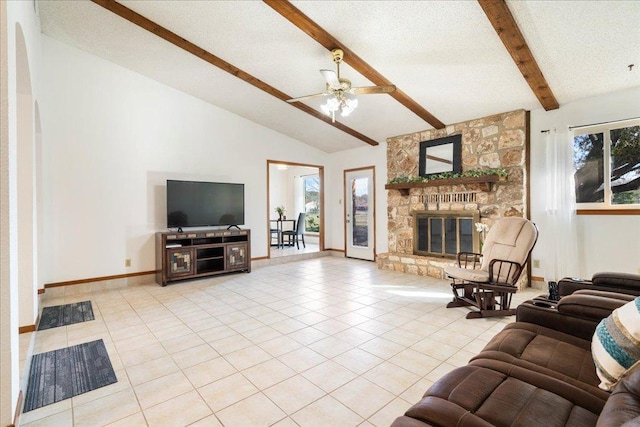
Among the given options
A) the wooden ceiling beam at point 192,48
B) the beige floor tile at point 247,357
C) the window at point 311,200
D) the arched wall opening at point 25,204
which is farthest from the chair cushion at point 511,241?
the window at point 311,200

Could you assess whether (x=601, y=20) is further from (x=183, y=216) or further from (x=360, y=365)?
(x=183, y=216)

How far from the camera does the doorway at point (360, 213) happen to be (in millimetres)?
6746

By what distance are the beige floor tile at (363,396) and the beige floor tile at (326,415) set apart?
4 centimetres

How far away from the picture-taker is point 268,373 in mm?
2223

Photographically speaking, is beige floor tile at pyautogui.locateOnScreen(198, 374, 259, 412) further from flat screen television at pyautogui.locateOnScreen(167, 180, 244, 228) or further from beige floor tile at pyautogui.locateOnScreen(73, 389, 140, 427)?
flat screen television at pyautogui.locateOnScreen(167, 180, 244, 228)

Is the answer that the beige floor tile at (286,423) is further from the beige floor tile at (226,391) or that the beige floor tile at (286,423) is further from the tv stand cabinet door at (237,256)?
the tv stand cabinet door at (237,256)

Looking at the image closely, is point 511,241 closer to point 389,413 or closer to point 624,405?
point 389,413

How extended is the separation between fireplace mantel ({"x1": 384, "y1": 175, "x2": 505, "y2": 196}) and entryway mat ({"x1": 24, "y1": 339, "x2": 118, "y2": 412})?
4.89m

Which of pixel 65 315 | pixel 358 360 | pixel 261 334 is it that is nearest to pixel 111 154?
pixel 65 315

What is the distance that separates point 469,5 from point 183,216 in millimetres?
4721

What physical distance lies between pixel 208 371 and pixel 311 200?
804cm

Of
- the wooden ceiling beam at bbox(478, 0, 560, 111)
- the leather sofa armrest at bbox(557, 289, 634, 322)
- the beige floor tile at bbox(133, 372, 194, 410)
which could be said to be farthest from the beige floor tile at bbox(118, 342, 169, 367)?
the wooden ceiling beam at bbox(478, 0, 560, 111)

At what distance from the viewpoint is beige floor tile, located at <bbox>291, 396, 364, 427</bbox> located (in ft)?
5.59

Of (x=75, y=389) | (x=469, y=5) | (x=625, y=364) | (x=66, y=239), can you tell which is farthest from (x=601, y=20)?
(x=66, y=239)
